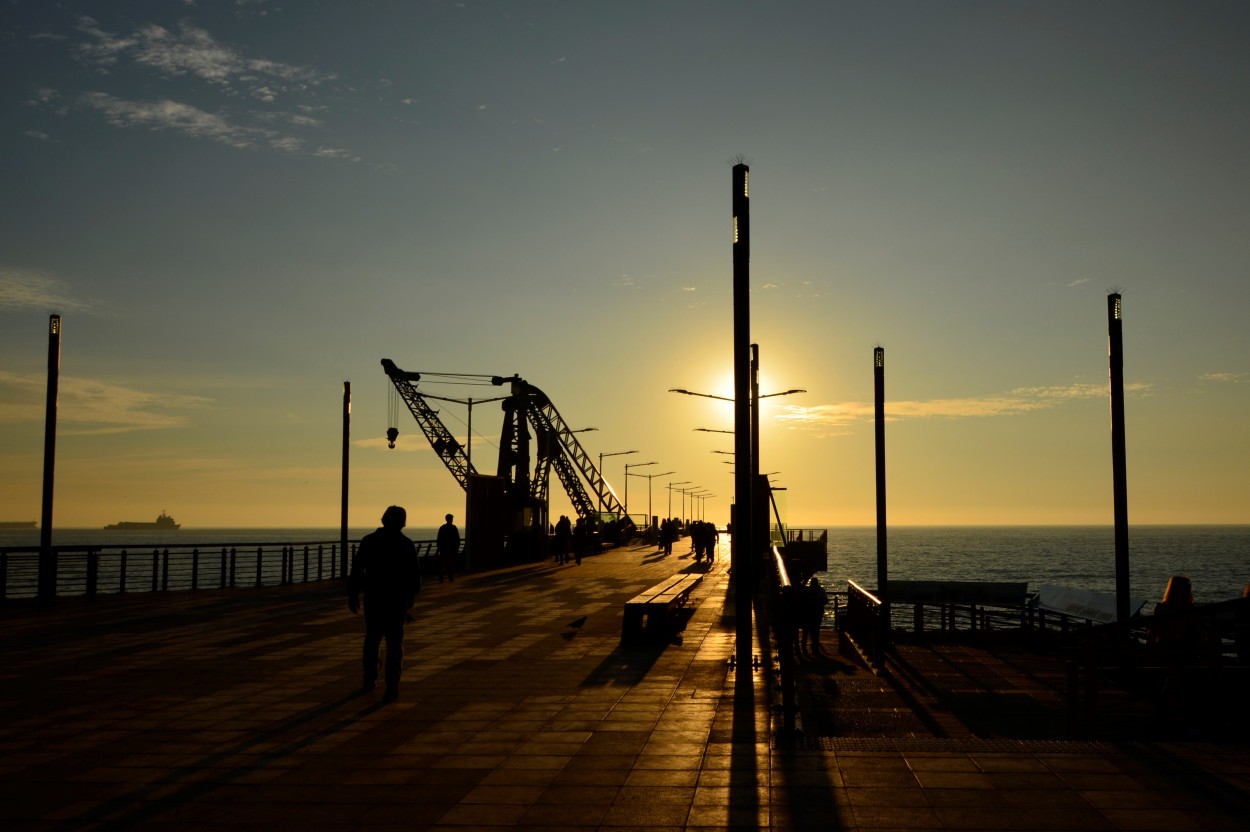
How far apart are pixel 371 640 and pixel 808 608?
8.51m

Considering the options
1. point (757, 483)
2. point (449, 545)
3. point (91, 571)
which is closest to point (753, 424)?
point (757, 483)

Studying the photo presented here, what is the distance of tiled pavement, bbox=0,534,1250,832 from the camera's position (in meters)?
6.50

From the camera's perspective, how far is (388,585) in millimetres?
10812

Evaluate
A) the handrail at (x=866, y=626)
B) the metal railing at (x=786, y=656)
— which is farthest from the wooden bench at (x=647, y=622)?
the handrail at (x=866, y=626)

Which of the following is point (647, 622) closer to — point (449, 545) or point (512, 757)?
point (512, 757)

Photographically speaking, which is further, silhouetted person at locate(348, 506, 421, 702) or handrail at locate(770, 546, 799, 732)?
silhouetted person at locate(348, 506, 421, 702)

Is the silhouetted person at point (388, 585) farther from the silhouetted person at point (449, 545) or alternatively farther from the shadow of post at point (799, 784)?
the silhouetted person at point (449, 545)

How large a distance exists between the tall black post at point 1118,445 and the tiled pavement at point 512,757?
8.37 metres

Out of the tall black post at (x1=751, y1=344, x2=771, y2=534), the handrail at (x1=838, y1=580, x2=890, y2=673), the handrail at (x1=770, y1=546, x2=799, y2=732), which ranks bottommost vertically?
the handrail at (x1=838, y1=580, x2=890, y2=673)

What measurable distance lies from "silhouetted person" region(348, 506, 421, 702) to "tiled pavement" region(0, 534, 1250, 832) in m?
0.49

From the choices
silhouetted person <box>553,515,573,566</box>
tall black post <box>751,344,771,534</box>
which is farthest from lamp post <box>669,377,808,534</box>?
silhouetted person <box>553,515,573,566</box>

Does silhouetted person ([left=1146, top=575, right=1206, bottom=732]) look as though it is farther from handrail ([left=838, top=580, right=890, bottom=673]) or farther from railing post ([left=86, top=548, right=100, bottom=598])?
railing post ([left=86, top=548, right=100, bottom=598])

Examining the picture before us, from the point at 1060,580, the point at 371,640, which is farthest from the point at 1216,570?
the point at 371,640

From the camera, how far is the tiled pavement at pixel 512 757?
6504 mm
